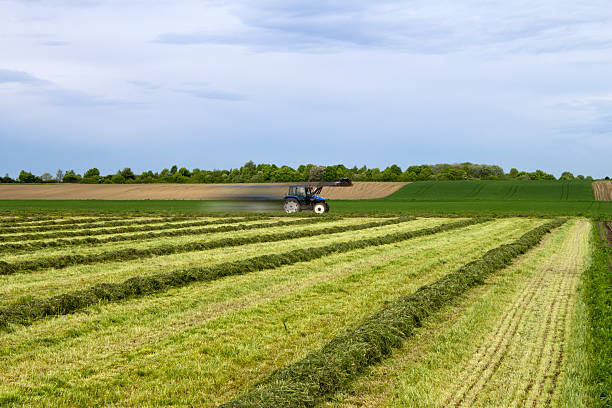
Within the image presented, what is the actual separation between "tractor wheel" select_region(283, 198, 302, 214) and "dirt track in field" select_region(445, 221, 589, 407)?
2642 cm

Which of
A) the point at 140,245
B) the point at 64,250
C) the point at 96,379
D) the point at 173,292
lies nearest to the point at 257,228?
the point at 140,245

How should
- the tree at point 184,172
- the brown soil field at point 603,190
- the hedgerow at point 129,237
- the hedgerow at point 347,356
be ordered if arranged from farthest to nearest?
the tree at point 184,172 < the brown soil field at point 603,190 < the hedgerow at point 129,237 < the hedgerow at point 347,356

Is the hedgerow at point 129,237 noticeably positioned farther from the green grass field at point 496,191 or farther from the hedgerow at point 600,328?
the green grass field at point 496,191

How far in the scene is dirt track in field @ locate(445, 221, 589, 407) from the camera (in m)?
5.81

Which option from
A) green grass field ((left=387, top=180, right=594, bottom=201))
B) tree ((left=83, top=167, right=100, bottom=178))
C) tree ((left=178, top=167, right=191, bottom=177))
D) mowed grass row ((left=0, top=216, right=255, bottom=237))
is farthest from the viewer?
tree ((left=178, top=167, right=191, bottom=177))

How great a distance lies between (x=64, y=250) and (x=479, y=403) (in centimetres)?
1586

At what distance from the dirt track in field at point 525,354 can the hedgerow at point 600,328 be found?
1.15 ft

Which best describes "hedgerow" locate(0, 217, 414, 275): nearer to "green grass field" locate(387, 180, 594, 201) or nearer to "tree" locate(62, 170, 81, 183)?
"green grass field" locate(387, 180, 594, 201)

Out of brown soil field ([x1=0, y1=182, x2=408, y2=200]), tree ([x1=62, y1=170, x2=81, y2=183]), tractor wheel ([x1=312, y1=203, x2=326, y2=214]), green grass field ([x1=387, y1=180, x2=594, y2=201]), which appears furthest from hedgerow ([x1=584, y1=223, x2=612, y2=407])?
tree ([x1=62, y1=170, x2=81, y2=183])

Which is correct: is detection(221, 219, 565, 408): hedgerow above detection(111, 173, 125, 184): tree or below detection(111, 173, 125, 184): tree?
below

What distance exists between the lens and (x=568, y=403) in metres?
5.55

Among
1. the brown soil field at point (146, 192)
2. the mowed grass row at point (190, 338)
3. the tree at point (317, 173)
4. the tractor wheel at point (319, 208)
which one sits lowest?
the mowed grass row at point (190, 338)

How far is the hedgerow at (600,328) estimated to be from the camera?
233 inches

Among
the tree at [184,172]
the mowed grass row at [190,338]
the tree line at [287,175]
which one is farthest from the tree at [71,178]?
the mowed grass row at [190,338]
